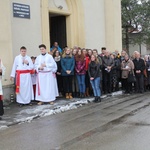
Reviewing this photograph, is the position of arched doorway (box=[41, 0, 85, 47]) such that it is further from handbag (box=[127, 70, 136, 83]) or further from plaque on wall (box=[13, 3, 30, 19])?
handbag (box=[127, 70, 136, 83])

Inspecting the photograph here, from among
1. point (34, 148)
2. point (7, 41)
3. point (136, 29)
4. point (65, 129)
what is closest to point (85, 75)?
point (7, 41)

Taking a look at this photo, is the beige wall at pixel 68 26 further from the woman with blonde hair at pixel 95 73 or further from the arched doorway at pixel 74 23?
the woman with blonde hair at pixel 95 73

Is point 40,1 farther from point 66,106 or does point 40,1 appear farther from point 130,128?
point 130,128

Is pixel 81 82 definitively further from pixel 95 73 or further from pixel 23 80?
pixel 23 80

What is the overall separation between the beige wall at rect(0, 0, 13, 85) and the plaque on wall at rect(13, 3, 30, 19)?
750 mm

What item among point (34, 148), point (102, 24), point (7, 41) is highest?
point (102, 24)

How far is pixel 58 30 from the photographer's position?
15500 mm

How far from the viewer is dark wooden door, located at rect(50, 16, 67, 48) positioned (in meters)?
15.2

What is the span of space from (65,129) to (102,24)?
1052cm

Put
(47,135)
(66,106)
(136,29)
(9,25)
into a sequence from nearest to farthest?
(47,135) < (66,106) < (9,25) < (136,29)

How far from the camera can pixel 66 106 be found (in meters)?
10.1

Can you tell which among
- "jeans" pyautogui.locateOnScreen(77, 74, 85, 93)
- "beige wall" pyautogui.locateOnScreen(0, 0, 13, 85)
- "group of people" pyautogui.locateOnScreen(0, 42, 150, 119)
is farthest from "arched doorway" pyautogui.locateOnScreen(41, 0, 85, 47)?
"beige wall" pyautogui.locateOnScreen(0, 0, 13, 85)

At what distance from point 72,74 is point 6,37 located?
2.70 m

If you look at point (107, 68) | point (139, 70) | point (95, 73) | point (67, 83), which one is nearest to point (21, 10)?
Result: point (67, 83)
